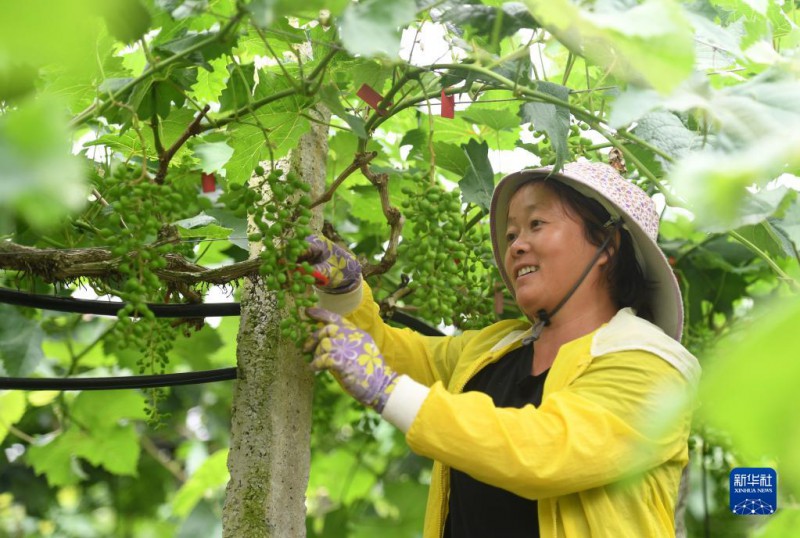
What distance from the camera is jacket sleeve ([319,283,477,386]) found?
1.91 m

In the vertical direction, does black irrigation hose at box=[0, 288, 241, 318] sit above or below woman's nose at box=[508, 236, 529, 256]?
below

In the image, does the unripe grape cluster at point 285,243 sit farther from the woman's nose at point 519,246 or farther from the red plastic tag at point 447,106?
the woman's nose at point 519,246

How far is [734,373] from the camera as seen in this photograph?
31 centimetres

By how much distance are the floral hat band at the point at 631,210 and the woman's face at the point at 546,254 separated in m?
0.06

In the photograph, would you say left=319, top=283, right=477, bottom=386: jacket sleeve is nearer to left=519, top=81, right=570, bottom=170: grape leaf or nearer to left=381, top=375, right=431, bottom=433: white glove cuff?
left=381, top=375, right=431, bottom=433: white glove cuff

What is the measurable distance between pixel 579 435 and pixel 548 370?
386 millimetres

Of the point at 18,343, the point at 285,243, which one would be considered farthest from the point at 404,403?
the point at 18,343

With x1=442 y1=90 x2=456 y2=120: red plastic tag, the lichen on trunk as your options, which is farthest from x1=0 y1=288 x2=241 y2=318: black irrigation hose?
x1=442 y1=90 x2=456 y2=120: red plastic tag

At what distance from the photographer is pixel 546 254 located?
192cm

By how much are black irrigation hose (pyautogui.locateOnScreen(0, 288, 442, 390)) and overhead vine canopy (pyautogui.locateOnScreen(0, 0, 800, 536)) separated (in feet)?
0.15

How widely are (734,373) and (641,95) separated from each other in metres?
0.77

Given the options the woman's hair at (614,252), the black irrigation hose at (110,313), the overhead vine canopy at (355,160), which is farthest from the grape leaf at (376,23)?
the woman's hair at (614,252)

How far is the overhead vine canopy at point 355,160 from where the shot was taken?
46cm

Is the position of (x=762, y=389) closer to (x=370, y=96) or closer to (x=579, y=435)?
(x=579, y=435)
